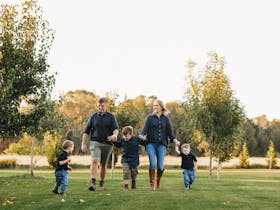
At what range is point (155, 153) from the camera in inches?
527

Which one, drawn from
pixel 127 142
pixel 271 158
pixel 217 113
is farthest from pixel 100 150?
pixel 271 158

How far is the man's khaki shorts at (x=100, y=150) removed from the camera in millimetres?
12859

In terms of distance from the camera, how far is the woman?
43.8ft

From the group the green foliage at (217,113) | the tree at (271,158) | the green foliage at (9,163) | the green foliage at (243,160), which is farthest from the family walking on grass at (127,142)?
the tree at (271,158)

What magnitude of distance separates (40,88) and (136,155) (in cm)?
541

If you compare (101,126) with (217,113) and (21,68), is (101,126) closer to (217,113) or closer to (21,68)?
(21,68)

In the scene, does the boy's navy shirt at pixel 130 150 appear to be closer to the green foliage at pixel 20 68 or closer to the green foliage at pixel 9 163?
the green foliage at pixel 20 68

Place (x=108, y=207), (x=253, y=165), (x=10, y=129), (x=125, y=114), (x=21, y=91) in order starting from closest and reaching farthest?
1. (x=108, y=207)
2. (x=21, y=91)
3. (x=10, y=129)
4. (x=125, y=114)
5. (x=253, y=165)

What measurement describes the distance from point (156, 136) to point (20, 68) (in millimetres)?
5188

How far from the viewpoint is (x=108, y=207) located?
950 centimetres

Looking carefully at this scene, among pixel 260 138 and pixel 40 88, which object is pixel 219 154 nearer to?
pixel 40 88

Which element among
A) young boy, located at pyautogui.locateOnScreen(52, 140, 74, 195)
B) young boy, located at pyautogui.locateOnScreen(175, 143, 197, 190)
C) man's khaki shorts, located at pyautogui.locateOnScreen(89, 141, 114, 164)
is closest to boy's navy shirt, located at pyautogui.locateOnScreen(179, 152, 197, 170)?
young boy, located at pyautogui.locateOnScreen(175, 143, 197, 190)

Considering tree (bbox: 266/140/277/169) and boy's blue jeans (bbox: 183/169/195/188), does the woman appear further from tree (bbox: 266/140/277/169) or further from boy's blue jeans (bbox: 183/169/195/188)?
tree (bbox: 266/140/277/169)

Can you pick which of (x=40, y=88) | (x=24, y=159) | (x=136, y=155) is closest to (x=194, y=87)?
(x=40, y=88)
